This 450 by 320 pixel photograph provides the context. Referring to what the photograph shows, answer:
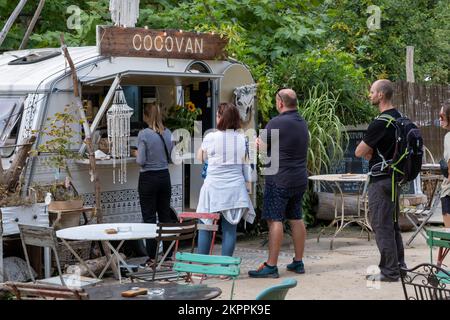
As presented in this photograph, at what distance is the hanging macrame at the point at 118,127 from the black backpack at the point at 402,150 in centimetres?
301

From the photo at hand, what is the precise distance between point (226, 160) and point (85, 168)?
6.02 feet

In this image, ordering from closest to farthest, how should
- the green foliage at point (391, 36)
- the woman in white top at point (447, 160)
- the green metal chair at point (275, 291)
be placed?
the green metal chair at point (275, 291) < the woman in white top at point (447, 160) < the green foliage at point (391, 36)

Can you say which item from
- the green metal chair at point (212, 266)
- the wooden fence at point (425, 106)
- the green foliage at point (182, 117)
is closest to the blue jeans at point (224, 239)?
the green metal chair at point (212, 266)

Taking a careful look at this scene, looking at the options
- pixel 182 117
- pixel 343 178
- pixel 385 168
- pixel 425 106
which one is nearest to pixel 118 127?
pixel 182 117

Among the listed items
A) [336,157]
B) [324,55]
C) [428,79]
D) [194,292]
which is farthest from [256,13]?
[194,292]

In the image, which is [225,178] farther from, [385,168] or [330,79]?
[330,79]

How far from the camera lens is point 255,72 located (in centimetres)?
1164

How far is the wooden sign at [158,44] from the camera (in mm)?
9422

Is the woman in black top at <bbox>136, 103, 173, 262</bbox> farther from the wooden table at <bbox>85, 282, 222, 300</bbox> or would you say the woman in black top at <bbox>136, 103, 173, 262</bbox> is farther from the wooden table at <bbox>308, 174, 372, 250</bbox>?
the wooden table at <bbox>85, 282, 222, 300</bbox>

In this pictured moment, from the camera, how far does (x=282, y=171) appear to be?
8.52 m

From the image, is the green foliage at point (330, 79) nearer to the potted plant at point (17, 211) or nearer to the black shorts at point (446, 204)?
the black shorts at point (446, 204)

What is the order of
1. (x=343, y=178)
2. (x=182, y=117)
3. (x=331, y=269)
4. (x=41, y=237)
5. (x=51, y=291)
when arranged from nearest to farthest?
(x=51, y=291), (x=41, y=237), (x=331, y=269), (x=343, y=178), (x=182, y=117)

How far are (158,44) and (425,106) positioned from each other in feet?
19.6

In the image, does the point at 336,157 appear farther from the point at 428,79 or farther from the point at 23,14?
the point at 428,79
